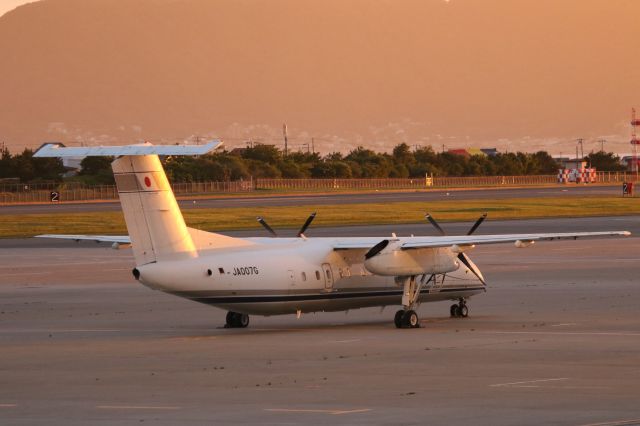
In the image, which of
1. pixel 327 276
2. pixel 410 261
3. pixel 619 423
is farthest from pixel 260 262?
pixel 619 423

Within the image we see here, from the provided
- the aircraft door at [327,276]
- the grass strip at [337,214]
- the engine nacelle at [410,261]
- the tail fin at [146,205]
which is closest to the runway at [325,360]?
the aircraft door at [327,276]

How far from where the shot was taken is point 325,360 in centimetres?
2661

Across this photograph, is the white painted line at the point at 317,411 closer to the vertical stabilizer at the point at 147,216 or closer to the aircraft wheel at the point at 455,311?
the vertical stabilizer at the point at 147,216

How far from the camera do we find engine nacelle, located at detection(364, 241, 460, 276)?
32.9 m

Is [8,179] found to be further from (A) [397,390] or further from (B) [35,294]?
(A) [397,390]

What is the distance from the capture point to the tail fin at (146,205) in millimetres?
30281

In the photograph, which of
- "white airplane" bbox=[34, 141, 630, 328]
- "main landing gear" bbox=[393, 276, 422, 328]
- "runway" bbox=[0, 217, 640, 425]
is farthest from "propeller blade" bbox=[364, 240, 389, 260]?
"runway" bbox=[0, 217, 640, 425]

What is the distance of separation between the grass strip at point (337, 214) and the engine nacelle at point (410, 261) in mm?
50843

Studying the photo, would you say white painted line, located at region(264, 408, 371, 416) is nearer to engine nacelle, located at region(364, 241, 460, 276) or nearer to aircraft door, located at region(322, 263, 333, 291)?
aircraft door, located at region(322, 263, 333, 291)

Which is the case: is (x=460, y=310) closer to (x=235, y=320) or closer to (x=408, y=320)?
(x=408, y=320)

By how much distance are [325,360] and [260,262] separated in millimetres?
5216

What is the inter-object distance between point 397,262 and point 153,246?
635 centimetres

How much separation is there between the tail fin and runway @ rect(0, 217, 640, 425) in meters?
2.19

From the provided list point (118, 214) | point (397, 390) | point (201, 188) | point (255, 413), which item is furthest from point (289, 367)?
point (201, 188)
